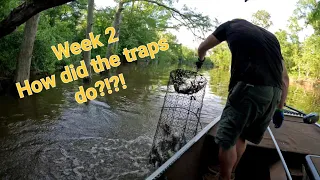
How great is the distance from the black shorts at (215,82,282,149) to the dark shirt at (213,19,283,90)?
67 mm

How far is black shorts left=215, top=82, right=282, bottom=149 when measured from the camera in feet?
6.68

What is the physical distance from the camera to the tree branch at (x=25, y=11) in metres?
2.97

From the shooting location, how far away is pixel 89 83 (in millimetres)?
12445

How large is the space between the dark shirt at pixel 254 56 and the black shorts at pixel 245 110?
67 millimetres

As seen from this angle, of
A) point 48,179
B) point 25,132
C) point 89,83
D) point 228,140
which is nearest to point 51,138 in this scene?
point 25,132

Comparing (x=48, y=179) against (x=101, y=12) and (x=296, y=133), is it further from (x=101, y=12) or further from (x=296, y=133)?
(x=101, y=12)

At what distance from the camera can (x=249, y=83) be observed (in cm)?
204

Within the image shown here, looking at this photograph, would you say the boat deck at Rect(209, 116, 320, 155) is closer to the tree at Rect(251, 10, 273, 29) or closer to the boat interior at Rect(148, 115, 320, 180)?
the boat interior at Rect(148, 115, 320, 180)

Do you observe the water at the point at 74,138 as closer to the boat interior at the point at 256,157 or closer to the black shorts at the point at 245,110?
the boat interior at the point at 256,157

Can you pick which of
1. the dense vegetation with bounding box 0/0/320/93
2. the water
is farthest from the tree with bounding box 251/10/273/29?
the water

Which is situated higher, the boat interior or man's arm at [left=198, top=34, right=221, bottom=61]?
man's arm at [left=198, top=34, right=221, bottom=61]

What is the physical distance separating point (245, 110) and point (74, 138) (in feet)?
14.2

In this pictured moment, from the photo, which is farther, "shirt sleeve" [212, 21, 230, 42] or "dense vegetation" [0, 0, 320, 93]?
"dense vegetation" [0, 0, 320, 93]

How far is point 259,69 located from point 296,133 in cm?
223
